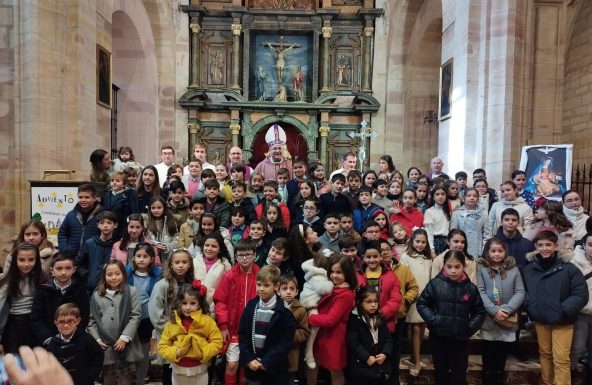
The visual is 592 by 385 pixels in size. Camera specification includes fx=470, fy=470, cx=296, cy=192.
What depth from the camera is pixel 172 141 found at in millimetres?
15164

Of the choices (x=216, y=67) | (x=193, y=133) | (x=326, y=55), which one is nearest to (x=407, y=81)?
(x=326, y=55)

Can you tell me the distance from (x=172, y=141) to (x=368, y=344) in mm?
12516

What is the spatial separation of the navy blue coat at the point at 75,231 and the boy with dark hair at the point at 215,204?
1271mm

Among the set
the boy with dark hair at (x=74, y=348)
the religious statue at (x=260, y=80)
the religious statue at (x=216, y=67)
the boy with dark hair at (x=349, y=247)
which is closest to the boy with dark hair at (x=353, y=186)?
the boy with dark hair at (x=349, y=247)

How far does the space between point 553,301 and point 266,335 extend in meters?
2.66

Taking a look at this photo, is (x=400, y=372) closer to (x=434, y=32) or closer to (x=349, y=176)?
(x=349, y=176)

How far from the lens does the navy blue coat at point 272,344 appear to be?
366cm

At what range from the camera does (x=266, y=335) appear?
3.68m

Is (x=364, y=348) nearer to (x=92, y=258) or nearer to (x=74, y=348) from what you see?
(x=74, y=348)

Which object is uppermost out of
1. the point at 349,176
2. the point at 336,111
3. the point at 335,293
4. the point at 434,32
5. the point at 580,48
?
the point at 434,32

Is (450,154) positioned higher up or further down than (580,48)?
further down

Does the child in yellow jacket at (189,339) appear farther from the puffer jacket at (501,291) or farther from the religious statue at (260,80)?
the religious statue at (260,80)

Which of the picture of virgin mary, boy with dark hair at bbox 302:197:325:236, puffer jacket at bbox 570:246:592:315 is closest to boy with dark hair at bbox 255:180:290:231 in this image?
boy with dark hair at bbox 302:197:325:236

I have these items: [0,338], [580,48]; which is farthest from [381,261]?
[580,48]
